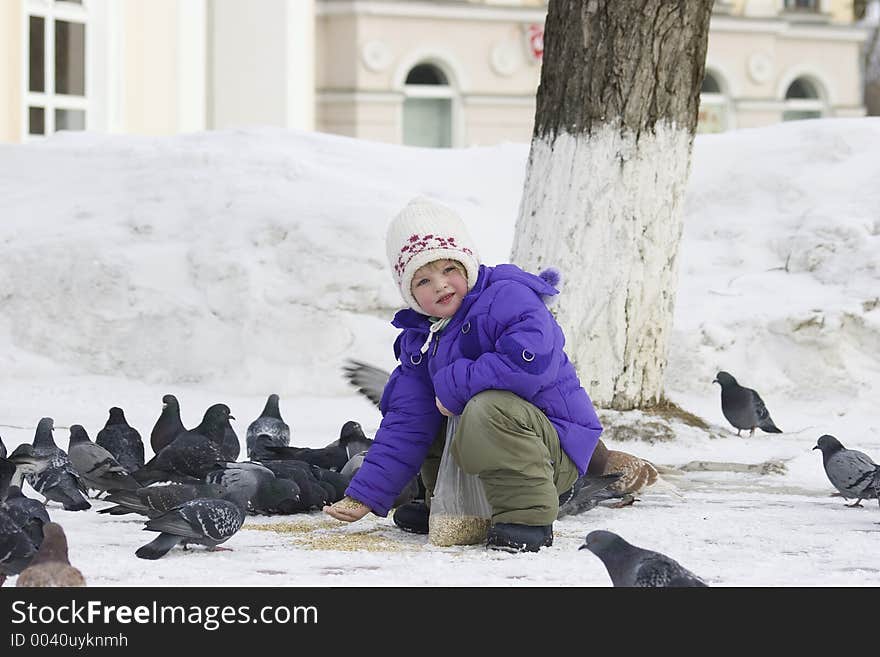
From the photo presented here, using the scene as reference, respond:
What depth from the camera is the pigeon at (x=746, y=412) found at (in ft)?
25.9

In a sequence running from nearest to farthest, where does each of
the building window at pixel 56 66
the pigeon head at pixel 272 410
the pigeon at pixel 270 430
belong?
the pigeon at pixel 270 430
the pigeon head at pixel 272 410
the building window at pixel 56 66

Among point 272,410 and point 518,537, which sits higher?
point 272,410

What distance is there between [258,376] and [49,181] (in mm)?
3183

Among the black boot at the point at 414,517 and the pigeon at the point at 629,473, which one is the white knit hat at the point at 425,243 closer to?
the black boot at the point at 414,517

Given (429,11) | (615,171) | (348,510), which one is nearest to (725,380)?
(615,171)

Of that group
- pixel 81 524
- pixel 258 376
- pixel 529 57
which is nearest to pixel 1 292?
pixel 258 376

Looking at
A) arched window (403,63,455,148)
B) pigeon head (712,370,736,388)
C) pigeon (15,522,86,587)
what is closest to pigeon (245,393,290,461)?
Result: pigeon head (712,370,736,388)

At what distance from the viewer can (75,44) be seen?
17375 mm

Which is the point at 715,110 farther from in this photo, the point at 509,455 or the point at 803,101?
the point at 509,455

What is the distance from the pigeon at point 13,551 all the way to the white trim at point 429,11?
24.6 meters

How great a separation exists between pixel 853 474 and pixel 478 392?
1959 millimetres

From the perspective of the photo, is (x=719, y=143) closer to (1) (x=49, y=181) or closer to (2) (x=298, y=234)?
(2) (x=298, y=234)

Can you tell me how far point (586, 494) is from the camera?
5.22m

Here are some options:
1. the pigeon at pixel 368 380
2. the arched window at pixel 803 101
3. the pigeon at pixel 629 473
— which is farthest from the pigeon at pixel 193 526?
the arched window at pixel 803 101
